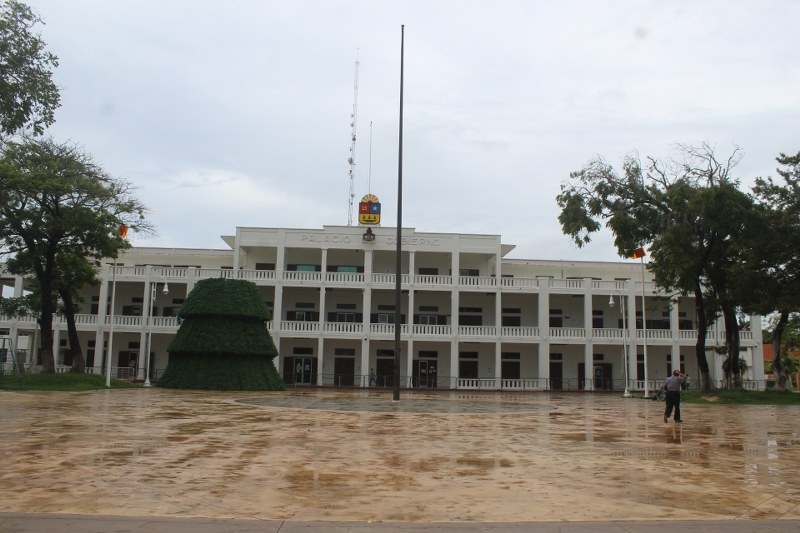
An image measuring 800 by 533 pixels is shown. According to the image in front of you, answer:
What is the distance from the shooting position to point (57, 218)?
29.6 metres

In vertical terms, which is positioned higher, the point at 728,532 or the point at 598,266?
the point at 598,266

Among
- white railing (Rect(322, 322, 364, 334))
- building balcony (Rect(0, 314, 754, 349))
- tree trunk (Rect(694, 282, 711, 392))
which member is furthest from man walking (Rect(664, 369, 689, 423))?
white railing (Rect(322, 322, 364, 334))

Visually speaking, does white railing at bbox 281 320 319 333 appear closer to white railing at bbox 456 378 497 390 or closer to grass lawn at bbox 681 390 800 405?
white railing at bbox 456 378 497 390

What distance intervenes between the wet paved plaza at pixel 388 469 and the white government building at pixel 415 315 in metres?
27.6

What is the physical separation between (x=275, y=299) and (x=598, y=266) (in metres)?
23.8

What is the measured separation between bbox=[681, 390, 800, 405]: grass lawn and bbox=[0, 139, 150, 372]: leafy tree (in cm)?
2749

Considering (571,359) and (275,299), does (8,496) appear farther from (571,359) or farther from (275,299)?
(571,359)

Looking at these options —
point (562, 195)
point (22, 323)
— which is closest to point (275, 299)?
point (22, 323)

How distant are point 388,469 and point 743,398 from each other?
83.4 feet

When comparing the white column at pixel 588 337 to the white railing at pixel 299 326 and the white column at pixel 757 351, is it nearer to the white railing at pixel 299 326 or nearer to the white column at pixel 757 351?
the white column at pixel 757 351

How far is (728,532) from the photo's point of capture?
576 centimetres

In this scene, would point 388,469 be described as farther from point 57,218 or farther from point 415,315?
point 415,315

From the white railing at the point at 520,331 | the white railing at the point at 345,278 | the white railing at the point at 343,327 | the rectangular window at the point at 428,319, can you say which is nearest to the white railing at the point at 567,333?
the white railing at the point at 520,331

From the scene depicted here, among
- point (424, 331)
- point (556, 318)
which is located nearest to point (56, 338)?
point (424, 331)
